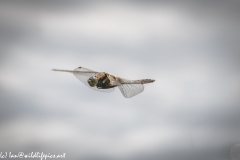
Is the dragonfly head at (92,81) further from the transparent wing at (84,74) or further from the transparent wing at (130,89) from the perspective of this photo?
the transparent wing at (130,89)

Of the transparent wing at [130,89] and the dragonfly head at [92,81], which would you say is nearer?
the dragonfly head at [92,81]

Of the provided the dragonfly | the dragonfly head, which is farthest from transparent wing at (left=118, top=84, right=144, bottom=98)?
the dragonfly head

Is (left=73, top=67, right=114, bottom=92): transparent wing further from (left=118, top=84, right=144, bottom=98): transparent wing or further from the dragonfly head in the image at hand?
(left=118, top=84, right=144, bottom=98): transparent wing

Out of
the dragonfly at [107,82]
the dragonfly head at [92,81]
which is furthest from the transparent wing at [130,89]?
the dragonfly head at [92,81]

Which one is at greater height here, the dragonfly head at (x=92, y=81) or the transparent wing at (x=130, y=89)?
the transparent wing at (x=130, y=89)

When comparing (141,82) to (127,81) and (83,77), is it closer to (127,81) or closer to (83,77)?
(127,81)

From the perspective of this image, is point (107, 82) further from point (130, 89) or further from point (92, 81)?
point (130, 89)

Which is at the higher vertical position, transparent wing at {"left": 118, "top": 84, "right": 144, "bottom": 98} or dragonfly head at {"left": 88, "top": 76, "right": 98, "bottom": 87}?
transparent wing at {"left": 118, "top": 84, "right": 144, "bottom": 98}

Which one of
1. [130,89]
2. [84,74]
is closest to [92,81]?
[84,74]
